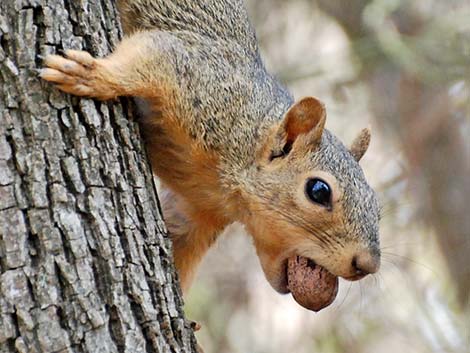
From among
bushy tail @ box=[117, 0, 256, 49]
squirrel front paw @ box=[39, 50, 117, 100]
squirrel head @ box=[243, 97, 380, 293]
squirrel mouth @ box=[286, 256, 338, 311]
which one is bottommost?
squirrel mouth @ box=[286, 256, 338, 311]

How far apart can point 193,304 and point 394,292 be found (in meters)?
1.38

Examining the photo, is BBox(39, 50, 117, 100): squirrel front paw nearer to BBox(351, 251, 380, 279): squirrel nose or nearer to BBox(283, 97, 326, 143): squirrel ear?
BBox(283, 97, 326, 143): squirrel ear

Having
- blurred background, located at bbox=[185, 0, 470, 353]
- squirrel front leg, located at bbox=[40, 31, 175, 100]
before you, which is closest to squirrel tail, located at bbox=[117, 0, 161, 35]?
squirrel front leg, located at bbox=[40, 31, 175, 100]

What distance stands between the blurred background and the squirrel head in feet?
8.09

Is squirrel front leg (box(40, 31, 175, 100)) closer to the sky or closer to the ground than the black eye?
closer to the sky

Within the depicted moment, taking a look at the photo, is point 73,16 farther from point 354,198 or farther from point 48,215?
point 354,198

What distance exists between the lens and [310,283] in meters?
2.78

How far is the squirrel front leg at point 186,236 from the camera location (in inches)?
126

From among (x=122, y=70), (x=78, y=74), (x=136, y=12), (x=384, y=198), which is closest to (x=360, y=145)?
(x=136, y=12)

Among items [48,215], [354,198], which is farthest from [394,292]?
[48,215]

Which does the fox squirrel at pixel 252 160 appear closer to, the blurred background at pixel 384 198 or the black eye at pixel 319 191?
the black eye at pixel 319 191

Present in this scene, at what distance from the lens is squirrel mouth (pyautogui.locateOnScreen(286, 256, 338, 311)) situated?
276cm

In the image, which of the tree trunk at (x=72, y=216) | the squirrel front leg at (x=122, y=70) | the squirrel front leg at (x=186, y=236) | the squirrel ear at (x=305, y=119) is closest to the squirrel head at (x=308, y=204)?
the squirrel ear at (x=305, y=119)

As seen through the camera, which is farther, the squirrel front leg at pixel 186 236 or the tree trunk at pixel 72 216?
the squirrel front leg at pixel 186 236
